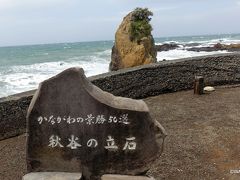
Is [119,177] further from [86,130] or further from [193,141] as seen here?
[193,141]

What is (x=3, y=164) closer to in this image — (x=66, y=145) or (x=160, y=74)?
(x=66, y=145)

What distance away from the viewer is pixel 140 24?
16156mm

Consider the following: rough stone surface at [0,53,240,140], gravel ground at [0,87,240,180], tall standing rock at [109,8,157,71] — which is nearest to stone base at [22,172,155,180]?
gravel ground at [0,87,240,180]

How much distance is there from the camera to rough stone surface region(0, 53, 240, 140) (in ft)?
24.5

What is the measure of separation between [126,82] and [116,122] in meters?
4.13

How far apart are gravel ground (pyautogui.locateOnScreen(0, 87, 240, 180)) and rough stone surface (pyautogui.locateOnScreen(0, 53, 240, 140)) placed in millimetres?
286

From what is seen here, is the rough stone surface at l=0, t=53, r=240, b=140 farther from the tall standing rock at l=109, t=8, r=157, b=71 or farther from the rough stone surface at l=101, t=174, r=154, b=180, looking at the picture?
the tall standing rock at l=109, t=8, r=157, b=71

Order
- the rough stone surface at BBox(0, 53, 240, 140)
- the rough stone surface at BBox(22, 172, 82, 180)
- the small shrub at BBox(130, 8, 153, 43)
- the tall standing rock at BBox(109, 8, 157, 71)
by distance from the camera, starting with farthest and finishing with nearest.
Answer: the tall standing rock at BBox(109, 8, 157, 71) < the small shrub at BBox(130, 8, 153, 43) < the rough stone surface at BBox(0, 53, 240, 140) < the rough stone surface at BBox(22, 172, 82, 180)

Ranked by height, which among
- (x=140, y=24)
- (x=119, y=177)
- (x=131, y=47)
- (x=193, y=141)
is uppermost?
(x=140, y=24)

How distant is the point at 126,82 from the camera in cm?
789

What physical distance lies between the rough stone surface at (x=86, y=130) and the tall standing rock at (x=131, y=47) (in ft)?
39.9

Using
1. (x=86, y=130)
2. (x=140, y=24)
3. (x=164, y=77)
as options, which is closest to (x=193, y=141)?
(x=86, y=130)

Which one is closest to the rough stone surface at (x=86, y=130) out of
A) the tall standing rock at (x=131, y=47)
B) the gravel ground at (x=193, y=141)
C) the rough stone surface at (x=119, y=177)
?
the rough stone surface at (x=119, y=177)

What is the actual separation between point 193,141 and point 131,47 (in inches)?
437
